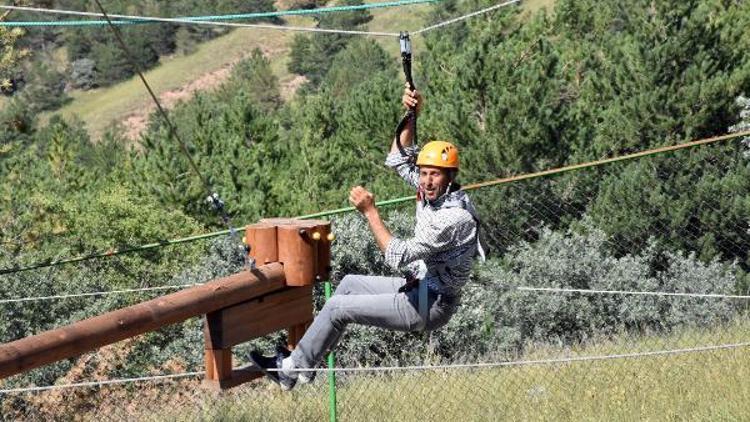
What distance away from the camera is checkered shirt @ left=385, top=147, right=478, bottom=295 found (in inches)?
192

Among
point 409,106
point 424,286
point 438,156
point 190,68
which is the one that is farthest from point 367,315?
point 190,68

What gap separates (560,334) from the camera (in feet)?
32.6

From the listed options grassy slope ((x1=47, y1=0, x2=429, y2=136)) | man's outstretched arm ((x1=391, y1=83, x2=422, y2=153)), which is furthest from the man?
grassy slope ((x1=47, y1=0, x2=429, y2=136))

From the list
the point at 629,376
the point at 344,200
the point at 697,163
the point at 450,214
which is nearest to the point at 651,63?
the point at 344,200

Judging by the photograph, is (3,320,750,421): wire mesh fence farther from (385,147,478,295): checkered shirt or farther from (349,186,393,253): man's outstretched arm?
(349,186,393,253): man's outstretched arm

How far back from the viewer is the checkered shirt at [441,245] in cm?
487

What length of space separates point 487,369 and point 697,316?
2.33m

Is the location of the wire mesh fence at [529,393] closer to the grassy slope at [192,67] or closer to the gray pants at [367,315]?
the gray pants at [367,315]

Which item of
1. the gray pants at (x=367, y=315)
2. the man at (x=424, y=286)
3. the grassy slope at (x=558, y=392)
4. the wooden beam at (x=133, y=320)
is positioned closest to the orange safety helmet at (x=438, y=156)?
the man at (x=424, y=286)

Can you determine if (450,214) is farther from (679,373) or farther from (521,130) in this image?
(521,130)

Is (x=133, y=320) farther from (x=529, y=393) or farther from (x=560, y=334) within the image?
(x=560, y=334)

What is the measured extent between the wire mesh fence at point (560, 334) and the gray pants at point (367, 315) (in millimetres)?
1209

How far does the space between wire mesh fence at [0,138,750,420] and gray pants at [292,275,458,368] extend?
3.97 ft

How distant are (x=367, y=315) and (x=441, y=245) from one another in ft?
1.53
